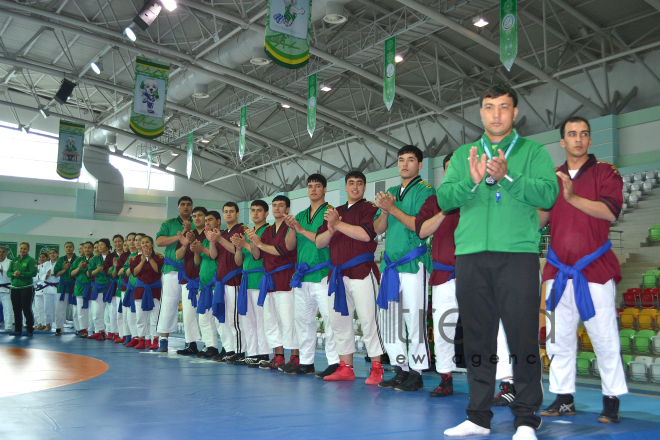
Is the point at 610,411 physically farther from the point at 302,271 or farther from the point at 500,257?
the point at 302,271

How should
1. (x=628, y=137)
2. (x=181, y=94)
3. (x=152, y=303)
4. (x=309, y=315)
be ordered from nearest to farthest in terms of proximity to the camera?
(x=309, y=315) → (x=152, y=303) → (x=628, y=137) → (x=181, y=94)

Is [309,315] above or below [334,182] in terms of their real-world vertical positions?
below

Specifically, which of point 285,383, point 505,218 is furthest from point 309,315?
point 505,218

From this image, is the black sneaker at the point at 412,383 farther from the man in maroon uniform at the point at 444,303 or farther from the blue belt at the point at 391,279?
the blue belt at the point at 391,279

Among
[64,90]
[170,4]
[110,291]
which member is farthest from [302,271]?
[64,90]

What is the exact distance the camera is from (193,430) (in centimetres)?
264

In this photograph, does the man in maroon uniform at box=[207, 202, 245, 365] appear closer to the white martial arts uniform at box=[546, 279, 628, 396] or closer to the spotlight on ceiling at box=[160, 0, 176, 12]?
the white martial arts uniform at box=[546, 279, 628, 396]

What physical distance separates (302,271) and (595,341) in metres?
2.74

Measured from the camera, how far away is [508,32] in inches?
376

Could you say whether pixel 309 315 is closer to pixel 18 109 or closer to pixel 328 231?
pixel 328 231

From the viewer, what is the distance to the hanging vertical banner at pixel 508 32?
9.29 meters

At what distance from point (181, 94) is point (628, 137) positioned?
1336 cm

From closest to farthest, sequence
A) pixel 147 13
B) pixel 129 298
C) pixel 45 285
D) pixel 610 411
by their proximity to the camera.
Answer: pixel 610 411
pixel 129 298
pixel 45 285
pixel 147 13

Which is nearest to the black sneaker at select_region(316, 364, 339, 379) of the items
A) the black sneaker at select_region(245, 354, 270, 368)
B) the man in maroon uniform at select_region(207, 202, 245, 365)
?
the black sneaker at select_region(245, 354, 270, 368)
